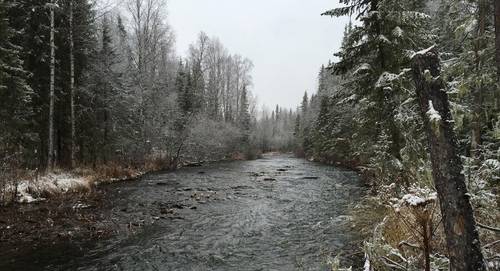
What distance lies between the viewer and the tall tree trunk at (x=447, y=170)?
323cm

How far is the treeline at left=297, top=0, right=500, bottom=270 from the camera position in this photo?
343 cm

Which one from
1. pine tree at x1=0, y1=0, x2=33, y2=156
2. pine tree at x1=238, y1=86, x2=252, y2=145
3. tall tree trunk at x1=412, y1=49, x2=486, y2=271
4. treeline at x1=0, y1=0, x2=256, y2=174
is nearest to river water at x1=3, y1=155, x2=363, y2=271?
tall tree trunk at x1=412, y1=49, x2=486, y2=271

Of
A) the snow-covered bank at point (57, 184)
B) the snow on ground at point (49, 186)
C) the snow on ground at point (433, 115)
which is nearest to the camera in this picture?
the snow on ground at point (433, 115)

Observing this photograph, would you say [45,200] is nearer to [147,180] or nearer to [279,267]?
[147,180]

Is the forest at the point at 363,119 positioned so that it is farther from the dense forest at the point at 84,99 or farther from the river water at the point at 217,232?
the river water at the point at 217,232

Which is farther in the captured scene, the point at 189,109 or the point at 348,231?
the point at 189,109

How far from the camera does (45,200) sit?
11938mm

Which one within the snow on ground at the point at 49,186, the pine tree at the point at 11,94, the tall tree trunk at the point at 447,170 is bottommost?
the snow on ground at the point at 49,186

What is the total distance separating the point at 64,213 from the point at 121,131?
46.5ft

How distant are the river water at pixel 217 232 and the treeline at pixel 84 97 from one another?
4.83 meters

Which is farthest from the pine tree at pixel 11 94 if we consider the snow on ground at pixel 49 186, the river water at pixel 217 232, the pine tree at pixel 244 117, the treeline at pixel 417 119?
the pine tree at pixel 244 117

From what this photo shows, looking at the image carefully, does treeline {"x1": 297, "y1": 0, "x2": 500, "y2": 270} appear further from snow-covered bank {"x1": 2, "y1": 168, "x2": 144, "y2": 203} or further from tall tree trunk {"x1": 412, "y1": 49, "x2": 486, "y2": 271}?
snow-covered bank {"x1": 2, "y1": 168, "x2": 144, "y2": 203}

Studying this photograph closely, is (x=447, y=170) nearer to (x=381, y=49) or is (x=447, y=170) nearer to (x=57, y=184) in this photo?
(x=381, y=49)

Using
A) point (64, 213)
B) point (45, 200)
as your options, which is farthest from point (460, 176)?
point (45, 200)
